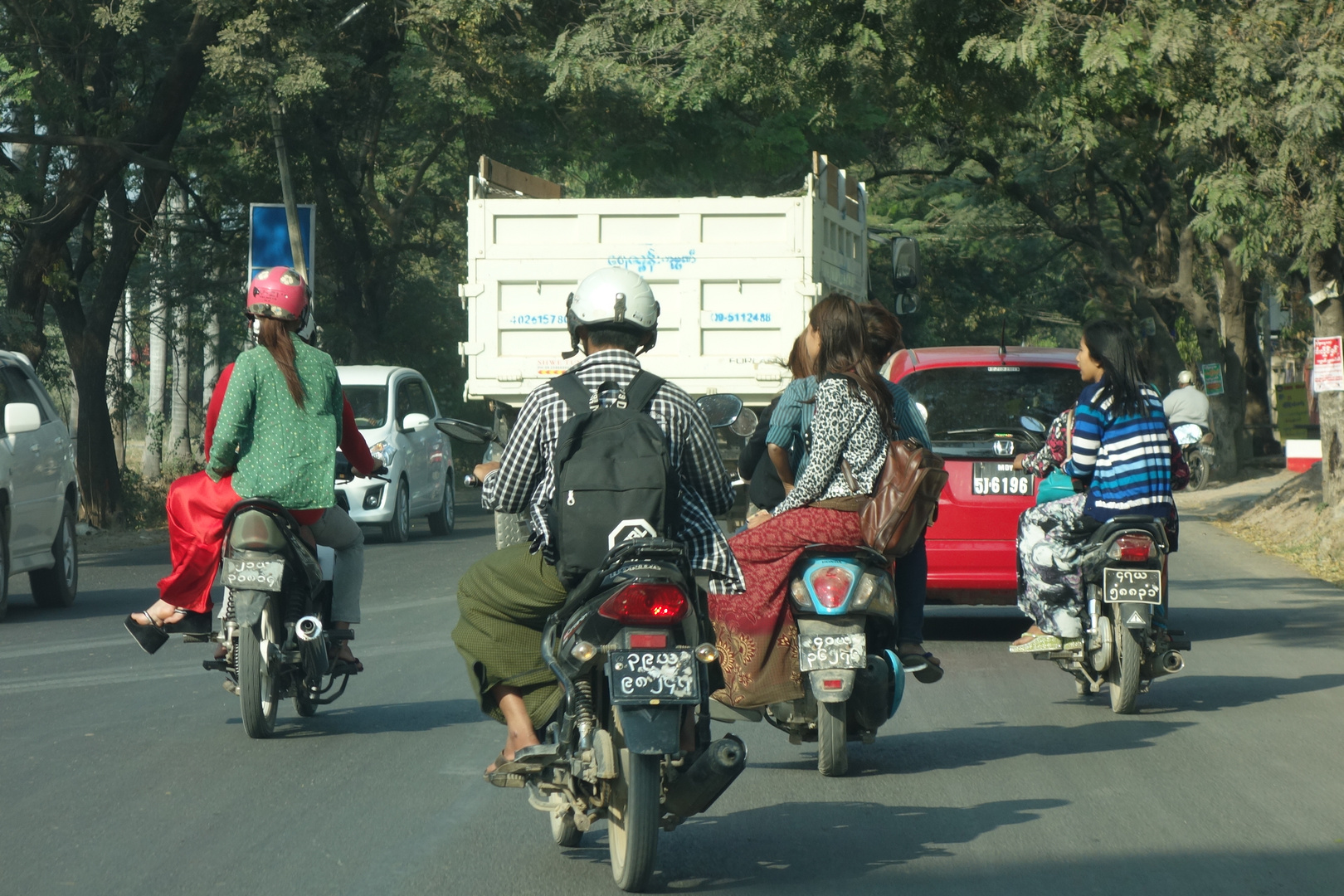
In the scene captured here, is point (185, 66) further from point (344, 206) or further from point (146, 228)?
point (344, 206)

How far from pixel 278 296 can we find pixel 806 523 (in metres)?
2.41

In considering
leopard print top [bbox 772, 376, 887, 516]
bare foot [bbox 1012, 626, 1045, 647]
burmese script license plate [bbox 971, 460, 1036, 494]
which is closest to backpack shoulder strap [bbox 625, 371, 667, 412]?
leopard print top [bbox 772, 376, 887, 516]

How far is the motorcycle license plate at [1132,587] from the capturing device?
7285 mm

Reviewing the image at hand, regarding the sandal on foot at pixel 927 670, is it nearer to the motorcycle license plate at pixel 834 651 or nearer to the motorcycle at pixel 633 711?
the motorcycle license plate at pixel 834 651

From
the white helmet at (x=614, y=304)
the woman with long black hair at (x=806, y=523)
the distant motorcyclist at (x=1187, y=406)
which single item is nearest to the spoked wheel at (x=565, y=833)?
the woman with long black hair at (x=806, y=523)

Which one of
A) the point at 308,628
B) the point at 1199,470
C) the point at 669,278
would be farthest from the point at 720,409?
the point at 1199,470

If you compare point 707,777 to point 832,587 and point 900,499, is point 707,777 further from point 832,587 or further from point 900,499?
point 900,499

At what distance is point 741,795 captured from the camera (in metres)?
5.94

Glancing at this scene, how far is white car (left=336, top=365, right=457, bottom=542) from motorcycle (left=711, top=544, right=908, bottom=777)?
11.6m

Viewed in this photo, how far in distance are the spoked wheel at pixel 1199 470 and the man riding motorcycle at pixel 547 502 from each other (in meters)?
21.8

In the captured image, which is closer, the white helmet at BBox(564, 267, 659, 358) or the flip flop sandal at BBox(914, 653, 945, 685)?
the white helmet at BBox(564, 267, 659, 358)

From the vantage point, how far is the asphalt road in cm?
485

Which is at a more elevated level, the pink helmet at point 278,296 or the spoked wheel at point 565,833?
the pink helmet at point 278,296

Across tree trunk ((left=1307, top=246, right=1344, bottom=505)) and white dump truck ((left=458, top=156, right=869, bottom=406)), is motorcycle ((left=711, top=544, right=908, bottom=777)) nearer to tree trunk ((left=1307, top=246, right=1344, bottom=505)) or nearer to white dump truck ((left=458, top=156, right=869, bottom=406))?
white dump truck ((left=458, top=156, right=869, bottom=406))
